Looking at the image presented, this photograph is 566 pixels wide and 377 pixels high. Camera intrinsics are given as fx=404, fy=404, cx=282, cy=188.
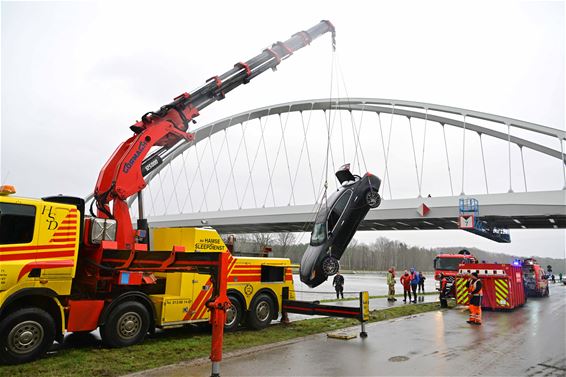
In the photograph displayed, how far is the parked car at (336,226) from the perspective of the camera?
1137cm

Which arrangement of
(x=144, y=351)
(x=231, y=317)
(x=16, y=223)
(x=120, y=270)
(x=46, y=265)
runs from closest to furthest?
(x=16, y=223)
(x=46, y=265)
(x=144, y=351)
(x=120, y=270)
(x=231, y=317)

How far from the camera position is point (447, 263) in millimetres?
26844

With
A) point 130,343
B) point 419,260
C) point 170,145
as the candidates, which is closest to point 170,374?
point 130,343

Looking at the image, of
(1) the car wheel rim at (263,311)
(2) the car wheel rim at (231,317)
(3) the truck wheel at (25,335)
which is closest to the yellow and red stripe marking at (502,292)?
(1) the car wheel rim at (263,311)

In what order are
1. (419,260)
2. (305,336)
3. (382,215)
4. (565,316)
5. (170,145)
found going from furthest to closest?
(419,260), (382,215), (565,316), (170,145), (305,336)

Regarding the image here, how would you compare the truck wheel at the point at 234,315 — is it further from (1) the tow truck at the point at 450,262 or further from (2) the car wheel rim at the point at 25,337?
(1) the tow truck at the point at 450,262

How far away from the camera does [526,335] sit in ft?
32.9

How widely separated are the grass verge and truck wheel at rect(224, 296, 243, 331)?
9.3 inches

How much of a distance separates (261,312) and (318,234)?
2711 mm

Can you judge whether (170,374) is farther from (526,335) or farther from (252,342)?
(526,335)

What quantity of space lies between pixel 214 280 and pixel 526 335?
27.2ft

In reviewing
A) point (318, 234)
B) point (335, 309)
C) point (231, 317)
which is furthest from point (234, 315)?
point (318, 234)

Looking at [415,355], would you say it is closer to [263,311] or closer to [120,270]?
[263,311]

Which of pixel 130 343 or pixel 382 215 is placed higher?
pixel 382 215
